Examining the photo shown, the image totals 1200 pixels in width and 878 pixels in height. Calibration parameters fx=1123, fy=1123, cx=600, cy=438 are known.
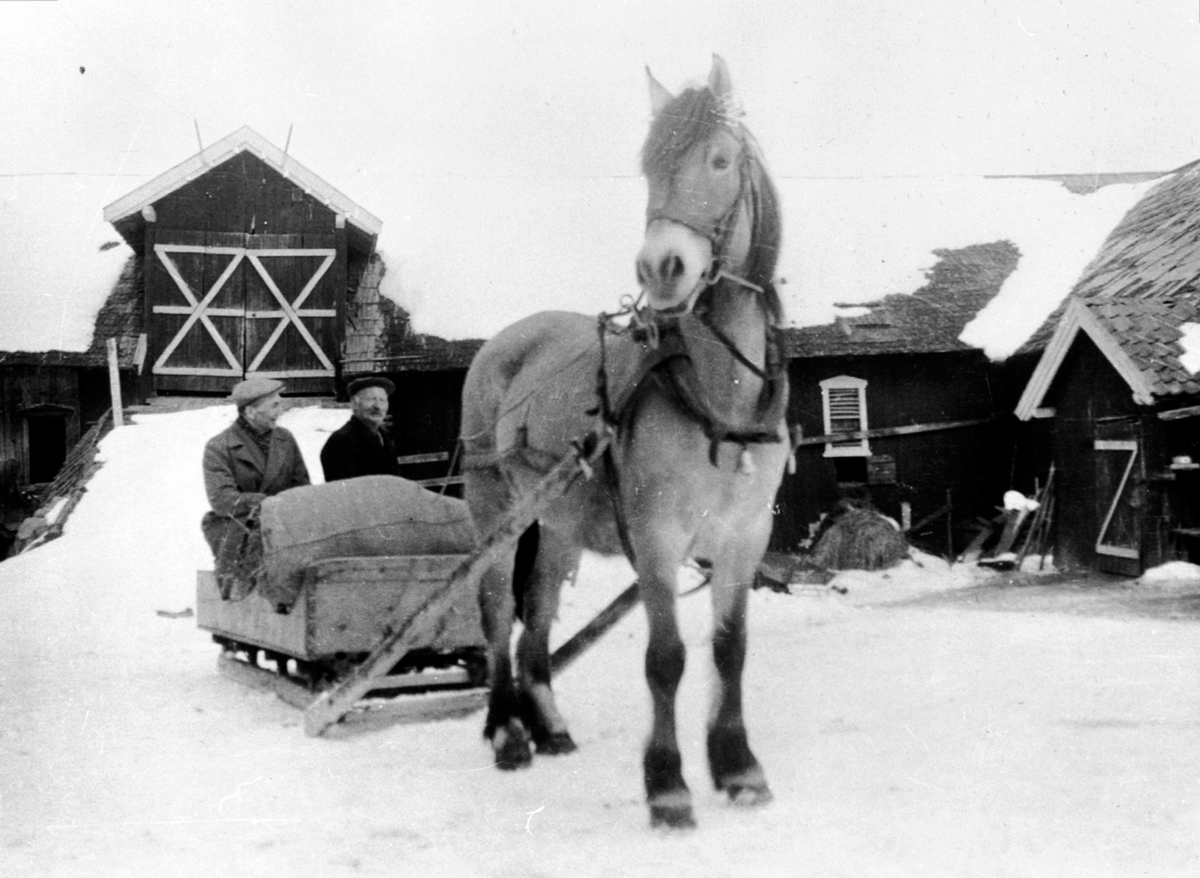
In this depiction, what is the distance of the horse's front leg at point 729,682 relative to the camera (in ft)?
11.5

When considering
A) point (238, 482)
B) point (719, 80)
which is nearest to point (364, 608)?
point (238, 482)

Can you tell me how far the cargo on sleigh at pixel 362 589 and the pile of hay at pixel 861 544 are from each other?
784 cm

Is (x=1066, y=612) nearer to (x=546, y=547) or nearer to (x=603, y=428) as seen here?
(x=546, y=547)

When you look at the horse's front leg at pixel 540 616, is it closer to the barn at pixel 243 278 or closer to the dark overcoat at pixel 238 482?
the dark overcoat at pixel 238 482

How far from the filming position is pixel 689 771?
3832 millimetres

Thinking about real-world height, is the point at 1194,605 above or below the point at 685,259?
below

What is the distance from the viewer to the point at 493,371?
5.00m

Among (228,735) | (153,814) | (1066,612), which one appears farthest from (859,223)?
(153,814)

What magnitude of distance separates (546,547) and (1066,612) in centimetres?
422

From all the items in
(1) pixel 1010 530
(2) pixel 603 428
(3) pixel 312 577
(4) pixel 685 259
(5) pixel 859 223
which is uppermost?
(5) pixel 859 223

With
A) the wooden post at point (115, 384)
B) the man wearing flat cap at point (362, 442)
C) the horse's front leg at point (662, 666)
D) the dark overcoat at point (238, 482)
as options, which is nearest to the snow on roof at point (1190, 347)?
A: the man wearing flat cap at point (362, 442)

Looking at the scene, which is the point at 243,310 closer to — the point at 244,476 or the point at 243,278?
the point at 243,278

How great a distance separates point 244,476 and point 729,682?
11.3ft

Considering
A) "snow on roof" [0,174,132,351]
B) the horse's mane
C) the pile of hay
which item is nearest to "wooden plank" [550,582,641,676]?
the horse's mane
